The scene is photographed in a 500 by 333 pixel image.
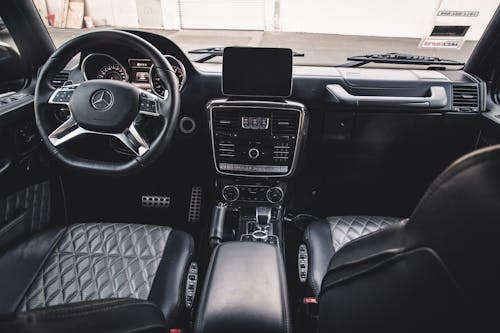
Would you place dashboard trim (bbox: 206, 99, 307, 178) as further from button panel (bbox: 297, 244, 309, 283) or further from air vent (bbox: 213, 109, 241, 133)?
button panel (bbox: 297, 244, 309, 283)

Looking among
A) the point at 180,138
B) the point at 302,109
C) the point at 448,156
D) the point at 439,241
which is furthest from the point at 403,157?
the point at 439,241

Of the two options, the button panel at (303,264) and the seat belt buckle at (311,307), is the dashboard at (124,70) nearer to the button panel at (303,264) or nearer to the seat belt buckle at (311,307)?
the button panel at (303,264)

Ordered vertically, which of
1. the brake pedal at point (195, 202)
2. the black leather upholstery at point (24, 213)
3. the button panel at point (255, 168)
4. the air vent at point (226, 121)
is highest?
Answer: the air vent at point (226, 121)

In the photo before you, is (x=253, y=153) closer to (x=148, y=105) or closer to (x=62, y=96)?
(x=148, y=105)

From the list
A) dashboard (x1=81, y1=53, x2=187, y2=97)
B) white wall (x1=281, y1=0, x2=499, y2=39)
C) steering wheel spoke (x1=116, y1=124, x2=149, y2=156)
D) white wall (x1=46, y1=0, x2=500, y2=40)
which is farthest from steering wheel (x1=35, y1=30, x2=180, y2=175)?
white wall (x1=46, y1=0, x2=500, y2=40)

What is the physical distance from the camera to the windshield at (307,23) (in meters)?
1.90

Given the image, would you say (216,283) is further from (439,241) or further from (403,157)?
(403,157)

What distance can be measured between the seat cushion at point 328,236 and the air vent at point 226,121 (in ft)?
2.17

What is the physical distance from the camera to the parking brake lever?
1.91m

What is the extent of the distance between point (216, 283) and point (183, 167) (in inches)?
51.0

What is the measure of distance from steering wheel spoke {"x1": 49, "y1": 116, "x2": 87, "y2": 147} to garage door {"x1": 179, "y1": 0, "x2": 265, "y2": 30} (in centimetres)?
250

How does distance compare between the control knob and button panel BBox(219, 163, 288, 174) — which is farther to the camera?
the control knob

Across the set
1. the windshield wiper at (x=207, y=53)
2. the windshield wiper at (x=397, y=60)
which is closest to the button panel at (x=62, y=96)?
the windshield wiper at (x=207, y=53)

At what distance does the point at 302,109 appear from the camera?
1825 millimetres
